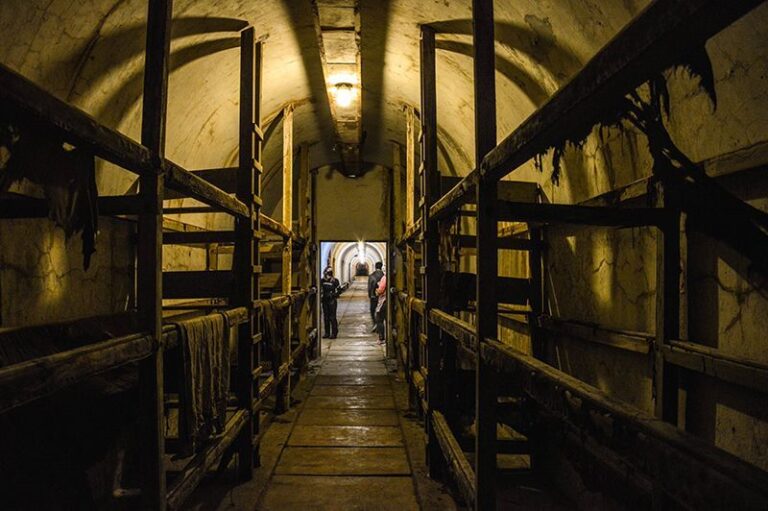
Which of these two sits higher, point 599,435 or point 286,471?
point 599,435

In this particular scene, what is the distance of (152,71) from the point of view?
2314 millimetres

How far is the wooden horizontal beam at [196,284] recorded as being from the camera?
3934 millimetres

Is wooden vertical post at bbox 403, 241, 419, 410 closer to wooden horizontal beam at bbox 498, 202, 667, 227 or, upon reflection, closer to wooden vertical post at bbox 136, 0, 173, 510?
wooden horizontal beam at bbox 498, 202, 667, 227

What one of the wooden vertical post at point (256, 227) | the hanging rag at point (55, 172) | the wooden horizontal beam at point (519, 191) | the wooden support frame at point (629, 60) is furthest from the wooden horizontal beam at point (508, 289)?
the hanging rag at point (55, 172)

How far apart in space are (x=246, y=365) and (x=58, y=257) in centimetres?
162

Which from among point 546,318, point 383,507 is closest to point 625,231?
point 546,318

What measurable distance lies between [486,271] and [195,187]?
5.50 feet

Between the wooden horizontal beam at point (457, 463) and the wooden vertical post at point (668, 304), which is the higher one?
the wooden vertical post at point (668, 304)

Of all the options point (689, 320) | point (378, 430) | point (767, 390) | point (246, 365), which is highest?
point (689, 320)

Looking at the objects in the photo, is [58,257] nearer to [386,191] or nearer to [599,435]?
[599,435]

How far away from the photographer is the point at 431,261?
429cm

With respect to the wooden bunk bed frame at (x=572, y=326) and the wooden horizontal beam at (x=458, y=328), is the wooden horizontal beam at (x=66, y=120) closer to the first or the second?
the wooden bunk bed frame at (x=572, y=326)

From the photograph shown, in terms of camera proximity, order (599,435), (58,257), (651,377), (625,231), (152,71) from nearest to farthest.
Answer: (599,435), (152,71), (651,377), (625,231), (58,257)

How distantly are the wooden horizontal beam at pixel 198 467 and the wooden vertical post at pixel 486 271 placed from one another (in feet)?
4.83
